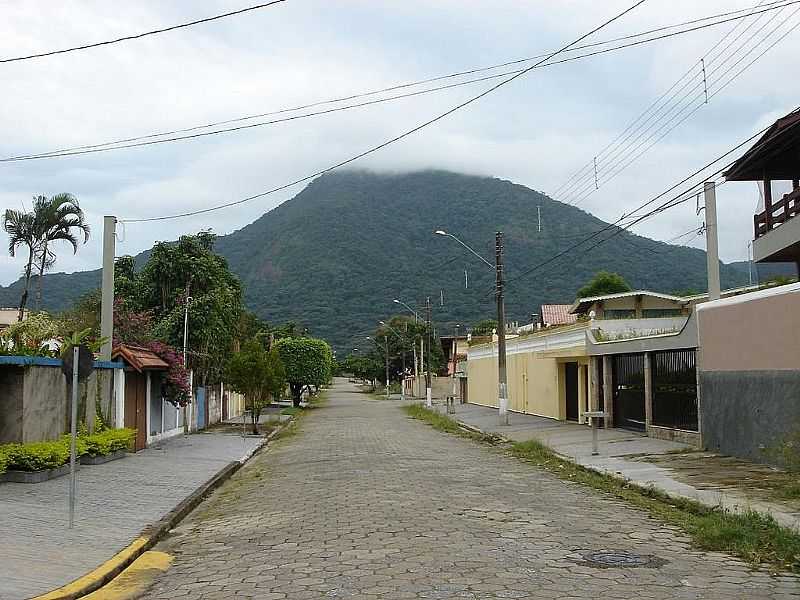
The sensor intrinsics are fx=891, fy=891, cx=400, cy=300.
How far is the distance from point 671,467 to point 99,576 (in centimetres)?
1196

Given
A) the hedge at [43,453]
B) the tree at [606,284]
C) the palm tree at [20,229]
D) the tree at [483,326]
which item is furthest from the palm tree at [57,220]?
the tree at [483,326]

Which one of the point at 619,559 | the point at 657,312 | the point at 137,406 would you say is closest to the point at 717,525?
the point at 619,559

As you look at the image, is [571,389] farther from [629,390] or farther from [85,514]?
[85,514]

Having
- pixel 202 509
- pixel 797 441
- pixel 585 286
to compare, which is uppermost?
pixel 585 286

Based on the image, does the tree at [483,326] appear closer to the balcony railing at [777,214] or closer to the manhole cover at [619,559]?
the balcony railing at [777,214]

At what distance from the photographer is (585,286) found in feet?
207

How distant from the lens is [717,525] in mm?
10297

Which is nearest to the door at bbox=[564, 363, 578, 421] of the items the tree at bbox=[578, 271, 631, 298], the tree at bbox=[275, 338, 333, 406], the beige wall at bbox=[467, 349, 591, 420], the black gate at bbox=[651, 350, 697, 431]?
the beige wall at bbox=[467, 349, 591, 420]

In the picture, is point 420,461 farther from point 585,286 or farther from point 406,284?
point 406,284

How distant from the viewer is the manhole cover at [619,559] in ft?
27.9

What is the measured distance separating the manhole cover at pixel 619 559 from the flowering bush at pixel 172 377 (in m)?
19.7

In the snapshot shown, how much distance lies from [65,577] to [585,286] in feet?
188

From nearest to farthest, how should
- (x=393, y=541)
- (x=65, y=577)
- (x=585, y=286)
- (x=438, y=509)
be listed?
(x=65, y=577) → (x=393, y=541) → (x=438, y=509) → (x=585, y=286)

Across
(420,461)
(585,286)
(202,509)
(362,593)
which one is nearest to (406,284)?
(585,286)
